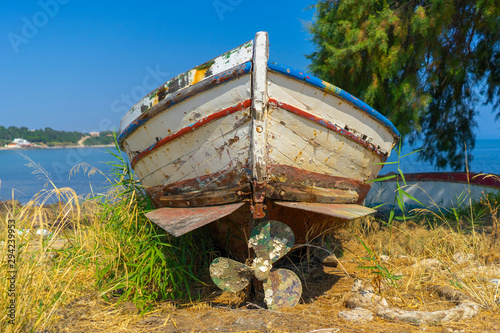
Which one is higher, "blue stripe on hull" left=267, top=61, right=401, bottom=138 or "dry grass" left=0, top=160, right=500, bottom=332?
"blue stripe on hull" left=267, top=61, right=401, bottom=138

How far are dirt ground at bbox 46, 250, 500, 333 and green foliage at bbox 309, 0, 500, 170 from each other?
13.6ft

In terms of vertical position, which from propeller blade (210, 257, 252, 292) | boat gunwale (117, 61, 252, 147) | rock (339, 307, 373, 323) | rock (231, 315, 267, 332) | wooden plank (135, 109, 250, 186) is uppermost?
boat gunwale (117, 61, 252, 147)

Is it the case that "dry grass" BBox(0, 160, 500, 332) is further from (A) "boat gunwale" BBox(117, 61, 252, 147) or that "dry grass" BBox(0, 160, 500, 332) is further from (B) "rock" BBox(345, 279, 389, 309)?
(A) "boat gunwale" BBox(117, 61, 252, 147)

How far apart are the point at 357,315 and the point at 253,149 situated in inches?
52.7

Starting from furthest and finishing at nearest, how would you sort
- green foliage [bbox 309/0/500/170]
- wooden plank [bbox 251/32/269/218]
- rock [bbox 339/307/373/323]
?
green foliage [bbox 309/0/500/170], wooden plank [bbox 251/32/269/218], rock [bbox 339/307/373/323]

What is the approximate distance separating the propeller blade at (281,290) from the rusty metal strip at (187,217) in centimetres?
64

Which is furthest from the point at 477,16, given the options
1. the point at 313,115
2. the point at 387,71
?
the point at 313,115

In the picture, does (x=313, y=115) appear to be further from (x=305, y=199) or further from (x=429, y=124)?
(x=429, y=124)

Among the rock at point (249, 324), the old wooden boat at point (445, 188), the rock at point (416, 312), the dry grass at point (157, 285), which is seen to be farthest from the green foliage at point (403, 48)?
the rock at point (249, 324)

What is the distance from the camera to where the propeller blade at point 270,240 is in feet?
9.30

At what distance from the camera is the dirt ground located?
2.38m

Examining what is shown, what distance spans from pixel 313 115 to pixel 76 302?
89.7 inches

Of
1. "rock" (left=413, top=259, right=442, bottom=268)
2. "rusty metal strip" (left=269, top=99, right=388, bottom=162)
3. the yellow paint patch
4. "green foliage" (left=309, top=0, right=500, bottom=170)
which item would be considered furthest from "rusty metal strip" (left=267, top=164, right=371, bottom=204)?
"green foliage" (left=309, top=0, right=500, bottom=170)

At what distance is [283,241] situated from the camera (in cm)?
288
